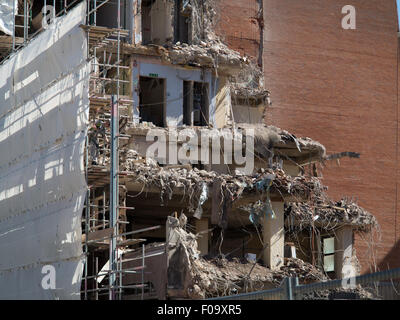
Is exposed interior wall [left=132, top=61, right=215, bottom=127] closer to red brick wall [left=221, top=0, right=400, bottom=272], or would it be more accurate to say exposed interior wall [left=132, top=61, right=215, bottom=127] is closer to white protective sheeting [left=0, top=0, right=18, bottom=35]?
white protective sheeting [left=0, top=0, right=18, bottom=35]

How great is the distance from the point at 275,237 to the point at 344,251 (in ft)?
13.4

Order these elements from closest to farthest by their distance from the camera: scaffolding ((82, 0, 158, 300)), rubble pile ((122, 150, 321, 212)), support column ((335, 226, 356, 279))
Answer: scaffolding ((82, 0, 158, 300))
rubble pile ((122, 150, 321, 212))
support column ((335, 226, 356, 279))

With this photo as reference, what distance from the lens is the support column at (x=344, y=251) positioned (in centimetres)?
3400

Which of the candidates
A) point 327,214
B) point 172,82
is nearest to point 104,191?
point 172,82

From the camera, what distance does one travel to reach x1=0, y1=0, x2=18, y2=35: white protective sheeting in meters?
31.2

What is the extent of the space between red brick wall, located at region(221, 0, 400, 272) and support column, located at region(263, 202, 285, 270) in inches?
419

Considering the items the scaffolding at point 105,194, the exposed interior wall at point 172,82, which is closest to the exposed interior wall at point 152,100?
the exposed interior wall at point 172,82

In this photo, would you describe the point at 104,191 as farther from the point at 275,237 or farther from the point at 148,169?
the point at 275,237

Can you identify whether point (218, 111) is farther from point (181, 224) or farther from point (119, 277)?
point (119, 277)

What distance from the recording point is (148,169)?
29.9 m

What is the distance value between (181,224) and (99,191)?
10.6 feet

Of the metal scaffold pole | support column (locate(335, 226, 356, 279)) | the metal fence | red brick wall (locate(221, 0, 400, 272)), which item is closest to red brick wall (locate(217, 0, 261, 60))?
red brick wall (locate(221, 0, 400, 272))

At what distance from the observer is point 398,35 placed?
148 ft

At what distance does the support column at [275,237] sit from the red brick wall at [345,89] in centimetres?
1064
